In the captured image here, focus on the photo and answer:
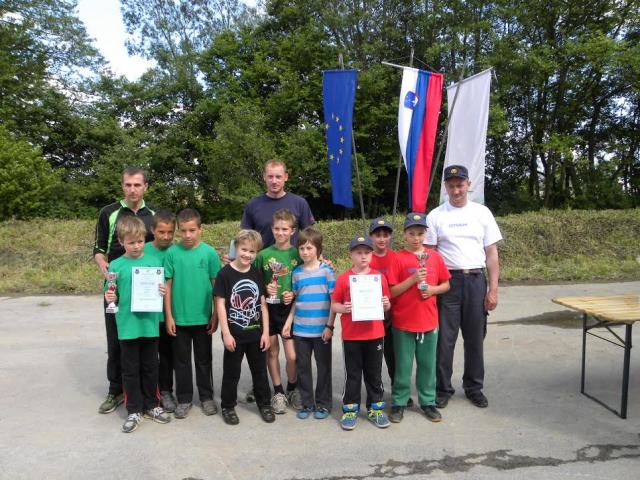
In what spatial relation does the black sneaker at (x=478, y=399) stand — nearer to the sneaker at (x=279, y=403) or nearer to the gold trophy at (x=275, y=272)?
the sneaker at (x=279, y=403)

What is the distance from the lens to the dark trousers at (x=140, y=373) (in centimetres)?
391

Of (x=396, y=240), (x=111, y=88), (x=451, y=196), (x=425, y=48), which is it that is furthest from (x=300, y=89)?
(x=451, y=196)

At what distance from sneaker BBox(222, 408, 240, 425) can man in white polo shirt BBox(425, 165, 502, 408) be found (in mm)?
1637

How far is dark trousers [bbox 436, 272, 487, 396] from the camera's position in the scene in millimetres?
4152

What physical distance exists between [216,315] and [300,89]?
18.3 metres

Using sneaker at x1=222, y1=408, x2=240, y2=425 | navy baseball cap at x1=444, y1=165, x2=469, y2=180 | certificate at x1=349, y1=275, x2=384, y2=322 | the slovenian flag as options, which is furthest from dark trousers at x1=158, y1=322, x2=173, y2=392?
the slovenian flag

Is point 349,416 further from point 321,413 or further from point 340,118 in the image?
point 340,118

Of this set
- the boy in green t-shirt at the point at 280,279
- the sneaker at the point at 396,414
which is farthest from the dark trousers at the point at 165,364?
the sneaker at the point at 396,414

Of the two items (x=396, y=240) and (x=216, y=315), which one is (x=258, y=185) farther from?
(x=216, y=315)

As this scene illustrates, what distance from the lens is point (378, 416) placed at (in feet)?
12.6

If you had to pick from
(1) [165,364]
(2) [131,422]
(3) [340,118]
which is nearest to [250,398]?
(1) [165,364]

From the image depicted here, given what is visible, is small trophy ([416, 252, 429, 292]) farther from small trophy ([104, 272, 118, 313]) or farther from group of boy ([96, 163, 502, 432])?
small trophy ([104, 272, 118, 313])

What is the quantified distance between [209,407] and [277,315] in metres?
0.92

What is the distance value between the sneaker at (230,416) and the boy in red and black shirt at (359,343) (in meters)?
0.82
